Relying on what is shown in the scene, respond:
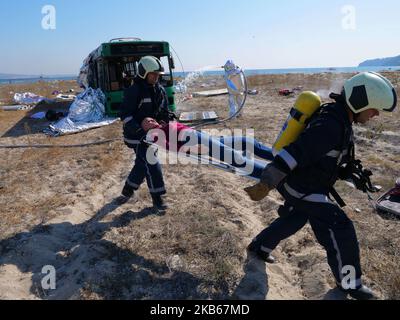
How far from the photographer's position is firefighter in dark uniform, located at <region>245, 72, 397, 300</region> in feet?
8.62

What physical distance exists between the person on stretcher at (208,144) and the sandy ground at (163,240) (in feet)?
3.02

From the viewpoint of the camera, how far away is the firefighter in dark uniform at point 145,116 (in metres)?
4.35

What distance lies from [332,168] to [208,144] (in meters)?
1.46

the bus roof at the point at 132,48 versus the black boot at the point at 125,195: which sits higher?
the bus roof at the point at 132,48

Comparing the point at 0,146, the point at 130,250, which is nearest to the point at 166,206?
the point at 130,250

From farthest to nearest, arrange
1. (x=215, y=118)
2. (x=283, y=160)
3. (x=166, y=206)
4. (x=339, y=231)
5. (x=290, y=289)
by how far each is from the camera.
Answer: (x=215, y=118), (x=166, y=206), (x=290, y=289), (x=339, y=231), (x=283, y=160)

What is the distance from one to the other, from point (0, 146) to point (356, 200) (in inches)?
316

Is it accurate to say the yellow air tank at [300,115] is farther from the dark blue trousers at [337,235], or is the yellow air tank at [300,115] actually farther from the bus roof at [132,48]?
the bus roof at [132,48]

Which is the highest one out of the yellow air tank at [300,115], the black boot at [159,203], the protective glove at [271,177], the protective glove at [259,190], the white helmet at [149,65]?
the white helmet at [149,65]

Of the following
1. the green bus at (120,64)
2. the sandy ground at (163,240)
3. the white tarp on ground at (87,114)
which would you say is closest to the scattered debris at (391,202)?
the sandy ground at (163,240)

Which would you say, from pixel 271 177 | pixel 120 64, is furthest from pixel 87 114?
pixel 271 177

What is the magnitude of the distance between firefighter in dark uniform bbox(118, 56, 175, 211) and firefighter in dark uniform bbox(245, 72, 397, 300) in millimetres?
1895

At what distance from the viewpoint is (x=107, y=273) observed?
135 inches
